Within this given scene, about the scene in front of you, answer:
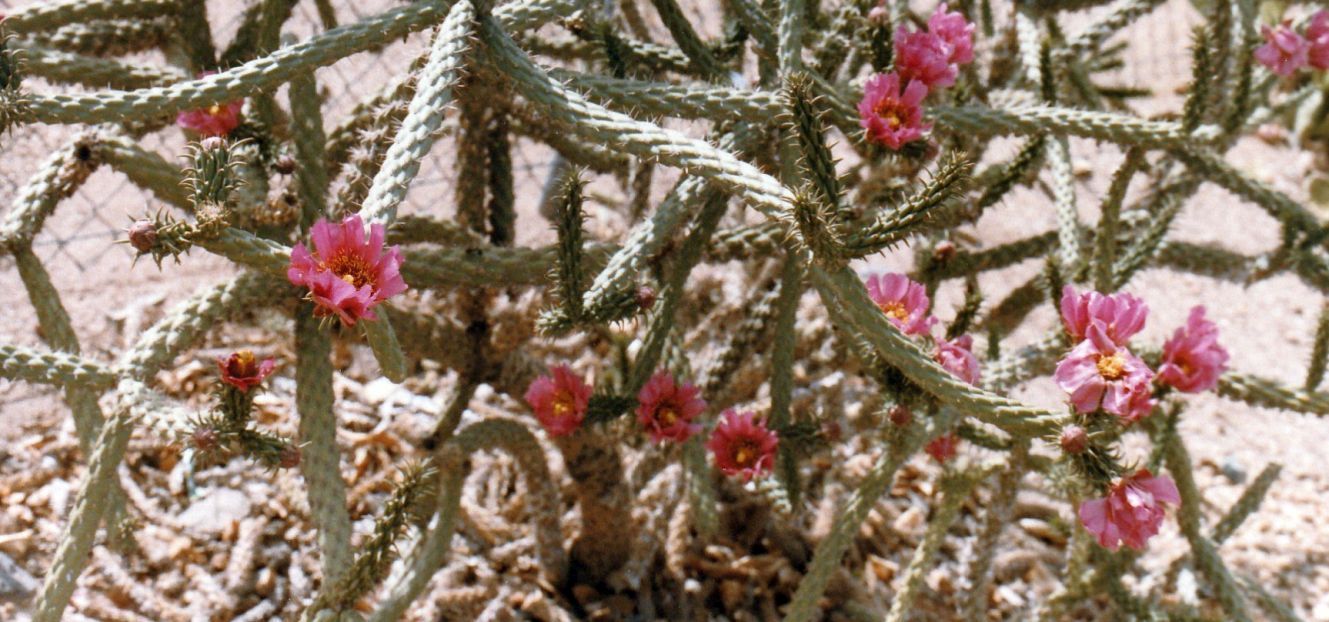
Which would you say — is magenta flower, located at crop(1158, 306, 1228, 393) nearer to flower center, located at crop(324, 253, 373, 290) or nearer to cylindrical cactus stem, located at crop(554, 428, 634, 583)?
cylindrical cactus stem, located at crop(554, 428, 634, 583)

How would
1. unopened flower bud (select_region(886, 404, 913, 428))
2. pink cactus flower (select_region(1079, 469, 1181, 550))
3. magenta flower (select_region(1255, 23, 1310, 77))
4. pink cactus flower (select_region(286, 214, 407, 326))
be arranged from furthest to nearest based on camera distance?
magenta flower (select_region(1255, 23, 1310, 77)) → unopened flower bud (select_region(886, 404, 913, 428)) → pink cactus flower (select_region(1079, 469, 1181, 550)) → pink cactus flower (select_region(286, 214, 407, 326))

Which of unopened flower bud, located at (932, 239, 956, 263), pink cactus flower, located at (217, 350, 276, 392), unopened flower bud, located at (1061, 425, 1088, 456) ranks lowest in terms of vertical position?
unopened flower bud, located at (1061, 425, 1088, 456)

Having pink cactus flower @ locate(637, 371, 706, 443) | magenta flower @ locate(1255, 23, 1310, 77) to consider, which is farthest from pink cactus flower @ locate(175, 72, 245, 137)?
magenta flower @ locate(1255, 23, 1310, 77)

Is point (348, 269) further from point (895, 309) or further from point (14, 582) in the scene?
point (14, 582)

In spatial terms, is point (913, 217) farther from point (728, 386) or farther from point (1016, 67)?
point (1016, 67)

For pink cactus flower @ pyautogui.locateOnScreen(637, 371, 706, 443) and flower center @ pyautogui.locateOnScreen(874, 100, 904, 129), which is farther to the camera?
pink cactus flower @ pyautogui.locateOnScreen(637, 371, 706, 443)

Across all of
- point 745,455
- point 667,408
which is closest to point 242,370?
point 667,408
